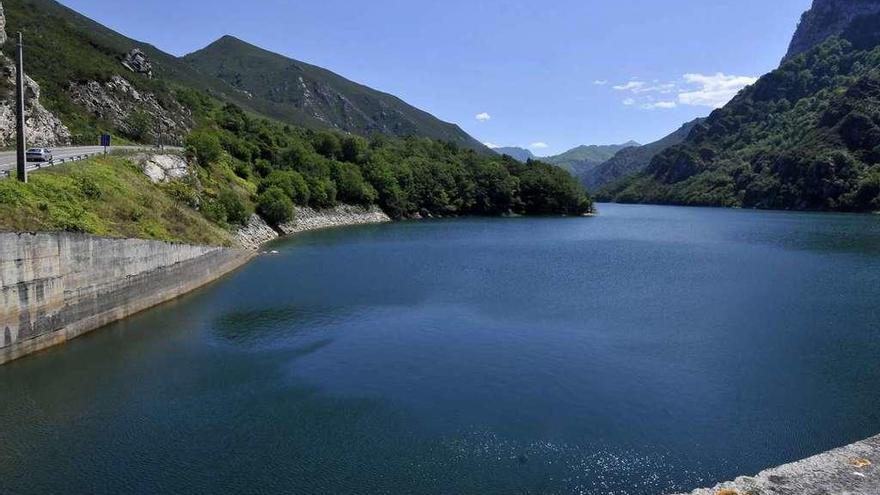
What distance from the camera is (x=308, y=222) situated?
9269 cm

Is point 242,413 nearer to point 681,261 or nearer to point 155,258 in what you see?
point 155,258

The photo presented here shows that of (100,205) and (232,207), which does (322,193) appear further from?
(100,205)

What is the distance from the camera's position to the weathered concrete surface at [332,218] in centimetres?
8819

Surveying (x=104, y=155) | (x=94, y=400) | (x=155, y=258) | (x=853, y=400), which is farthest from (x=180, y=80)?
(x=853, y=400)

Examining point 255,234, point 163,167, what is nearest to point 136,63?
point 255,234

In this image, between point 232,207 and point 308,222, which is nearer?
point 232,207

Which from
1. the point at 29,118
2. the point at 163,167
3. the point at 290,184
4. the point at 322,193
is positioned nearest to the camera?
the point at 163,167

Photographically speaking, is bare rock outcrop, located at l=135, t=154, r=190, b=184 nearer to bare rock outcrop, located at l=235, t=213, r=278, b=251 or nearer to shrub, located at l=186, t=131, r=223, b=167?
shrub, located at l=186, t=131, r=223, b=167

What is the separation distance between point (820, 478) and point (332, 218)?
91.5 m

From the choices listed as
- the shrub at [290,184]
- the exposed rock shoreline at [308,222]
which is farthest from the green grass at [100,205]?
the shrub at [290,184]

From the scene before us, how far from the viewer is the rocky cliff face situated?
55656 mm

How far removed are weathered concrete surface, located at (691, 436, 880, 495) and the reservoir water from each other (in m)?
1.60

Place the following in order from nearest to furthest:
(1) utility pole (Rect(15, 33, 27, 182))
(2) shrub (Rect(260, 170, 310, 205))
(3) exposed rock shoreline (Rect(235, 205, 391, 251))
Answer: (1) utility pole (Rect(15, 33, 27, 182)), (3) exposed rock shoreline (Rect(235, 205, 391, 251)), (2) shrub (Rect(260, 170, 310, 205))

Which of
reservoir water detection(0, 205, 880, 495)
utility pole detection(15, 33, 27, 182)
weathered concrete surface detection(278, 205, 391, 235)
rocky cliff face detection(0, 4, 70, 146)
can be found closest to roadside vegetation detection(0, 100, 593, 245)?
utility pole detection(15, 33, 27, 182)
